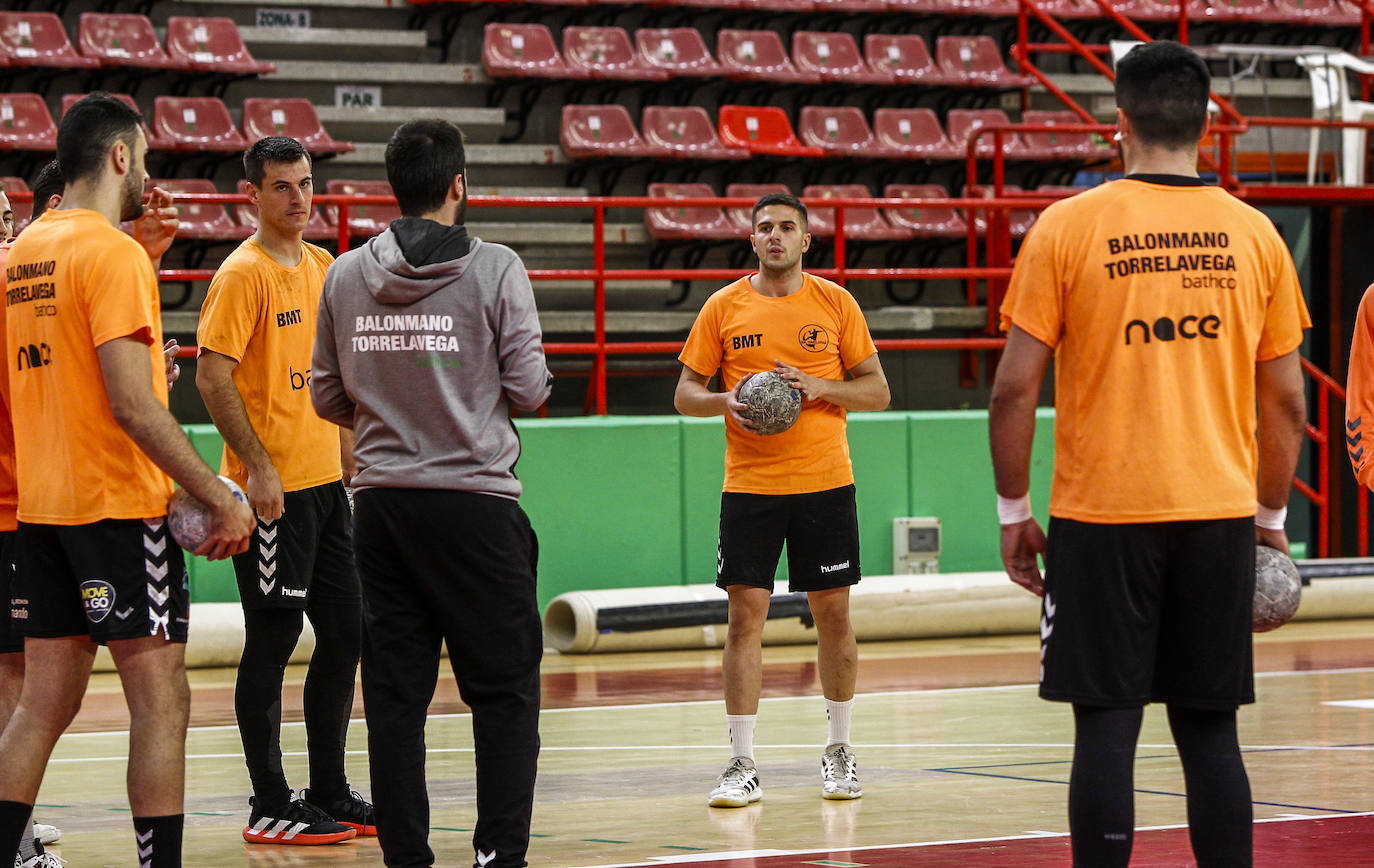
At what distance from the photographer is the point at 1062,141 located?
16594mm

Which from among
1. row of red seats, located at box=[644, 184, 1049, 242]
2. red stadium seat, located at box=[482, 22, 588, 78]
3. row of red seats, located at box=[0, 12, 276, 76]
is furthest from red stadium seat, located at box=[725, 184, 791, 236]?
row of red seats, located at box=[0, 12, 276, 76]

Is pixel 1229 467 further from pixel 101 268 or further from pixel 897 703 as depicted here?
pixel 897 703

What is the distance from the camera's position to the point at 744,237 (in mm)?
14383

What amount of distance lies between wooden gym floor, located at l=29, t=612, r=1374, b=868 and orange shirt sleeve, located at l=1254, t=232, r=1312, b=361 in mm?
1892

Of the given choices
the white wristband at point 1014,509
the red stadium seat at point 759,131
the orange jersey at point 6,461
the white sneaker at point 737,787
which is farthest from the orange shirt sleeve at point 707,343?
the red stadium seat at point 759,131

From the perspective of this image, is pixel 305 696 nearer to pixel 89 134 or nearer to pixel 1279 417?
pixel 89 134

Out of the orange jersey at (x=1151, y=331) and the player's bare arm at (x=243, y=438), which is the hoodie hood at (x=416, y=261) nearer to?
the player's bare arm at (x=243, y=438)

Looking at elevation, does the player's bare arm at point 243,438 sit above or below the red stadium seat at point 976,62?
below

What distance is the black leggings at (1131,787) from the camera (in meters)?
3.87

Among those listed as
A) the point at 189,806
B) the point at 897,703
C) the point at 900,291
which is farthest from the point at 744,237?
the point at 189,806

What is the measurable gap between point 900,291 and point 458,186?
1082 centimetres

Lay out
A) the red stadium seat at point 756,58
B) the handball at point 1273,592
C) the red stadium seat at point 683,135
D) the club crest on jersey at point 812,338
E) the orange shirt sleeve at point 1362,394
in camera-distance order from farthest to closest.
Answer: the red stadium seat at point 756,58 < the red stadium seat at point 683,135 < the club crest on jersey at point 812,338 < the orange shirt sleeve at point 1362,394 < the handball at point 1273,592

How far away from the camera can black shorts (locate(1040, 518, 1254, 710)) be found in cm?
394

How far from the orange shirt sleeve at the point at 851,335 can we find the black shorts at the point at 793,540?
548 mm
